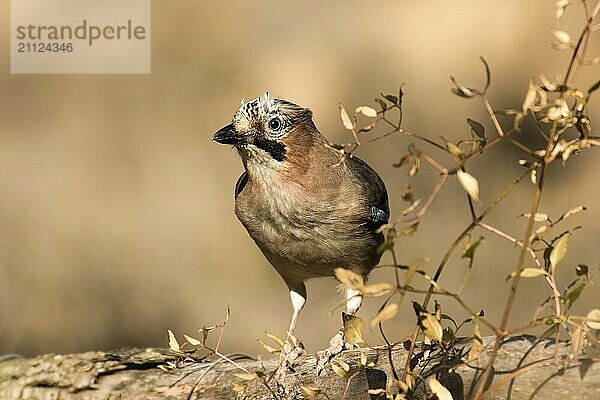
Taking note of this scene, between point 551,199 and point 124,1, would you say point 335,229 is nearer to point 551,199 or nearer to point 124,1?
point 551,199

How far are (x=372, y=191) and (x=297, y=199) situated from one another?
1.38ft

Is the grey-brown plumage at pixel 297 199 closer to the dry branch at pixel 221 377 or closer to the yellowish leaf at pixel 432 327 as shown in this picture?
the dry branch at pixel 221 377

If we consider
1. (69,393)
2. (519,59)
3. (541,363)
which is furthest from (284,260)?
(519,59)

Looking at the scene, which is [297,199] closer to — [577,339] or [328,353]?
[328,353]

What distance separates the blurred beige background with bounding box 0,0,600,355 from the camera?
700 cm

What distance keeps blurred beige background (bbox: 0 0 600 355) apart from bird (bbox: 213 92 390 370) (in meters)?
2.35

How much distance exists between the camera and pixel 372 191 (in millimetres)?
4590

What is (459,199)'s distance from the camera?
23.6 feet

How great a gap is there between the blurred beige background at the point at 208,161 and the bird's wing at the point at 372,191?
2038 mm

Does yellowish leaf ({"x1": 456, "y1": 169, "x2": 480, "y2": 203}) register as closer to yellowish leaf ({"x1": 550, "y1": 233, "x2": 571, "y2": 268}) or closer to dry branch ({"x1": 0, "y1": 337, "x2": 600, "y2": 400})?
yellowish leaf ({"x1": 550, "y1": 233, "x2": 571, "y2": 268})

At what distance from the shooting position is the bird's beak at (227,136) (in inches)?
163

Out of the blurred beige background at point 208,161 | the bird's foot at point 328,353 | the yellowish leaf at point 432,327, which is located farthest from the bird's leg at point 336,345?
the blurred beige background at point 208,161

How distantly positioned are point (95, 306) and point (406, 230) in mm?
4858

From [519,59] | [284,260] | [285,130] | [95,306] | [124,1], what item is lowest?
[95,306]
